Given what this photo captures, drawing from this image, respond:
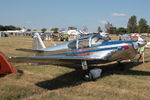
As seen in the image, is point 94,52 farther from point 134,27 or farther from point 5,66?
point 134,27

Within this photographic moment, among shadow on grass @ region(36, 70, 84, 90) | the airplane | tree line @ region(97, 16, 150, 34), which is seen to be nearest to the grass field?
shadow on grass @ region(36, 70, 84, 90)

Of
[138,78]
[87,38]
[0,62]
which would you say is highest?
[87,38]

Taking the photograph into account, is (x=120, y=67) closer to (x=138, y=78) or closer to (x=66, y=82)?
(x=138, y=78)

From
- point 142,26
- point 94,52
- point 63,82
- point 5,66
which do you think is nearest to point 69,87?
point 63,82

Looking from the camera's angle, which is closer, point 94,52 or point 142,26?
point 94,52

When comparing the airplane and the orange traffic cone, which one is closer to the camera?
the airplane

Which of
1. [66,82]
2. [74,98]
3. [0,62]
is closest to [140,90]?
[74,98]

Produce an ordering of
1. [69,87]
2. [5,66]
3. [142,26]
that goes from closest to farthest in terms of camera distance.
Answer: [69,87]
[5,66]
[142,26]

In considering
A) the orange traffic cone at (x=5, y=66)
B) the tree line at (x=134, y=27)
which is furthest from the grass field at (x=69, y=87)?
the tree line at (x=134, y=27)

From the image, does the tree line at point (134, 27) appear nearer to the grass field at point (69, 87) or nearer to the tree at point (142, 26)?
the tree at point (142, 26)

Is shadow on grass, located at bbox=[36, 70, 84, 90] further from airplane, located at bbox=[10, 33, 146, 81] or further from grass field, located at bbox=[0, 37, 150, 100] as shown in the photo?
airplane, located at bbox=[10, 33, 146, 81]

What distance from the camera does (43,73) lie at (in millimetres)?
8891

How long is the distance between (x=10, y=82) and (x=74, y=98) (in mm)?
2995

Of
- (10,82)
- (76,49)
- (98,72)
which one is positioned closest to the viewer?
(10,82)
